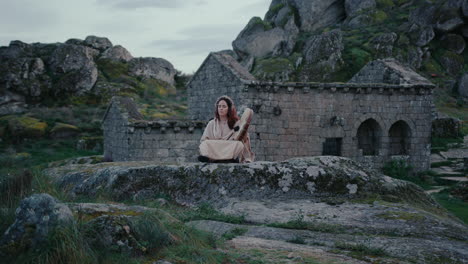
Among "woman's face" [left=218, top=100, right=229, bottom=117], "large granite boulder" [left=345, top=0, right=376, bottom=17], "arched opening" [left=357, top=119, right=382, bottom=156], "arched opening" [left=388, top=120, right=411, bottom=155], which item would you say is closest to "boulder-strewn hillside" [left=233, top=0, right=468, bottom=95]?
"large granite boulder" [left=345, top=0, right=376, bottom=17]

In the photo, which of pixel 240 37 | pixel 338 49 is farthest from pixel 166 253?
pixel 240 37

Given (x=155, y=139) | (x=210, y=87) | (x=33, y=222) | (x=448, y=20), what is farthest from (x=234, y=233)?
(x=448, y=20)

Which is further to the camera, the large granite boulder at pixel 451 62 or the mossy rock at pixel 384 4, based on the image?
the mossy rock at pixel 384 4

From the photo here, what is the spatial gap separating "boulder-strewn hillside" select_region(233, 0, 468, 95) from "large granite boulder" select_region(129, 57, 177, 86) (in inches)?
248

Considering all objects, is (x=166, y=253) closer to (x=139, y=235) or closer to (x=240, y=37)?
(x=139, y=235)

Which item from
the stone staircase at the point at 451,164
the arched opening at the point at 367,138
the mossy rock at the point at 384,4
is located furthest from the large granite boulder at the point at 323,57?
the mossy rock at the point at 384,4

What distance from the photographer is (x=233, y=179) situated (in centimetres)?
576

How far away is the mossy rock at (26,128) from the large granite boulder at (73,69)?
5425mm

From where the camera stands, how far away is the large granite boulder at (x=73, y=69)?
29355mm

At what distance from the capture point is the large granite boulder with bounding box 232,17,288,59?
125 ft

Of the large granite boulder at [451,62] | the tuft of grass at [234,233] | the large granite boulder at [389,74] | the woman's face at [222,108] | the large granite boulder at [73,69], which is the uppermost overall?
the large granite boulder at [451,62]

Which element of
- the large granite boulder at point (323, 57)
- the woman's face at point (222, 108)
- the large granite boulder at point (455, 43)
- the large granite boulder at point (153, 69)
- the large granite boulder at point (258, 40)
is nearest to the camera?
the woman's face at point (222, 108)

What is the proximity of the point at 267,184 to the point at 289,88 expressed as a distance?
11813 mm

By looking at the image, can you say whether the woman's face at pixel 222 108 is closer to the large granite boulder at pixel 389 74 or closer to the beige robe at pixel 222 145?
the beige robe at pixel 222 145
